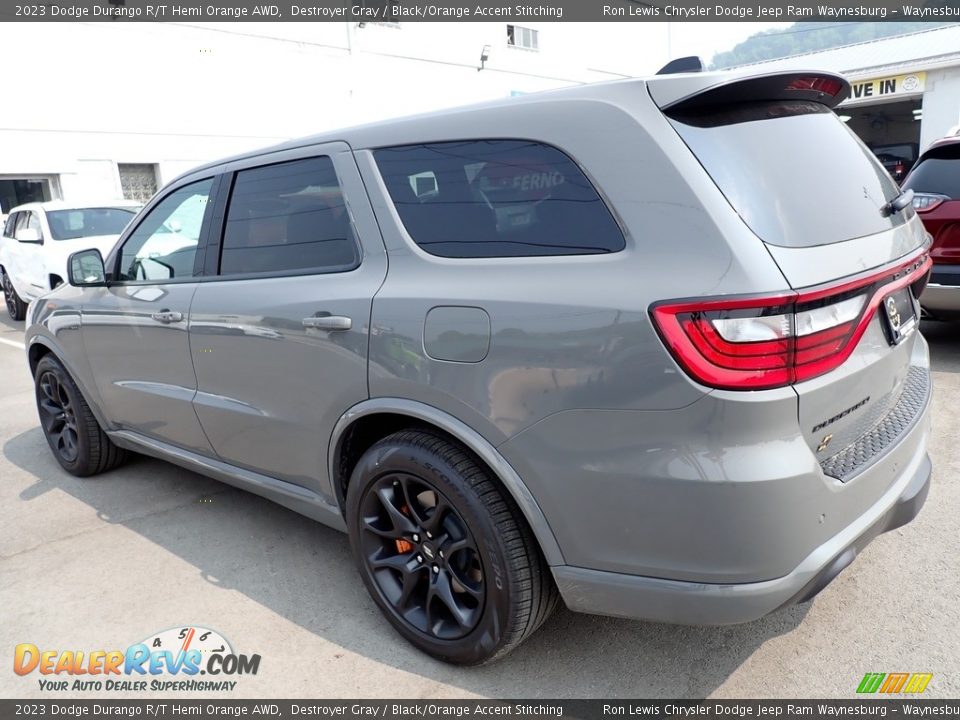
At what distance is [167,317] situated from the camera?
3375 millimetres

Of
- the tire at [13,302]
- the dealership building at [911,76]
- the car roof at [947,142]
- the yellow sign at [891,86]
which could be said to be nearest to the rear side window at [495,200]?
the car roof at [947,142]

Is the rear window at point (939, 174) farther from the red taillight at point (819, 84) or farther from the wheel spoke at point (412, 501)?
the wheel spoke at point (412, 501)

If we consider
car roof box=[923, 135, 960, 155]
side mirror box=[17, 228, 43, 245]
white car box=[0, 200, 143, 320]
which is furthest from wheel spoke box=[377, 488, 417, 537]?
side mirror box=[17, 228, 43, 245]


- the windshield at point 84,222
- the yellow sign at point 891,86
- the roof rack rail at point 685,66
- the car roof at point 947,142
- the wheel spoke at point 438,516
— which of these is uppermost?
the yellow sign at point 891,86

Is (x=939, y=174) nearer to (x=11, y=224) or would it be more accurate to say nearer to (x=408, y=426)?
(x=408, y=426)

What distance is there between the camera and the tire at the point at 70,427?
14.0 feet

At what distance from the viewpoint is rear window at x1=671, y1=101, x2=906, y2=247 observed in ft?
6.37

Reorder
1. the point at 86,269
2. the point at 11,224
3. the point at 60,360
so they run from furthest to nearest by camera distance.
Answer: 1. the point at 11,224
2. the point at 60,360
3. the point at 86,269

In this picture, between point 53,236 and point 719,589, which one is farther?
→ point 53,236

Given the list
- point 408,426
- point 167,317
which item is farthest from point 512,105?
point 167,317

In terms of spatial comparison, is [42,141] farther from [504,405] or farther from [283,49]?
[504,405]

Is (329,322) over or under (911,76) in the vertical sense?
under

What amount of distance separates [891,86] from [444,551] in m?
21.2

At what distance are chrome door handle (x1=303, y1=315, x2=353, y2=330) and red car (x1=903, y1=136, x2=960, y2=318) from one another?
15.1ft
